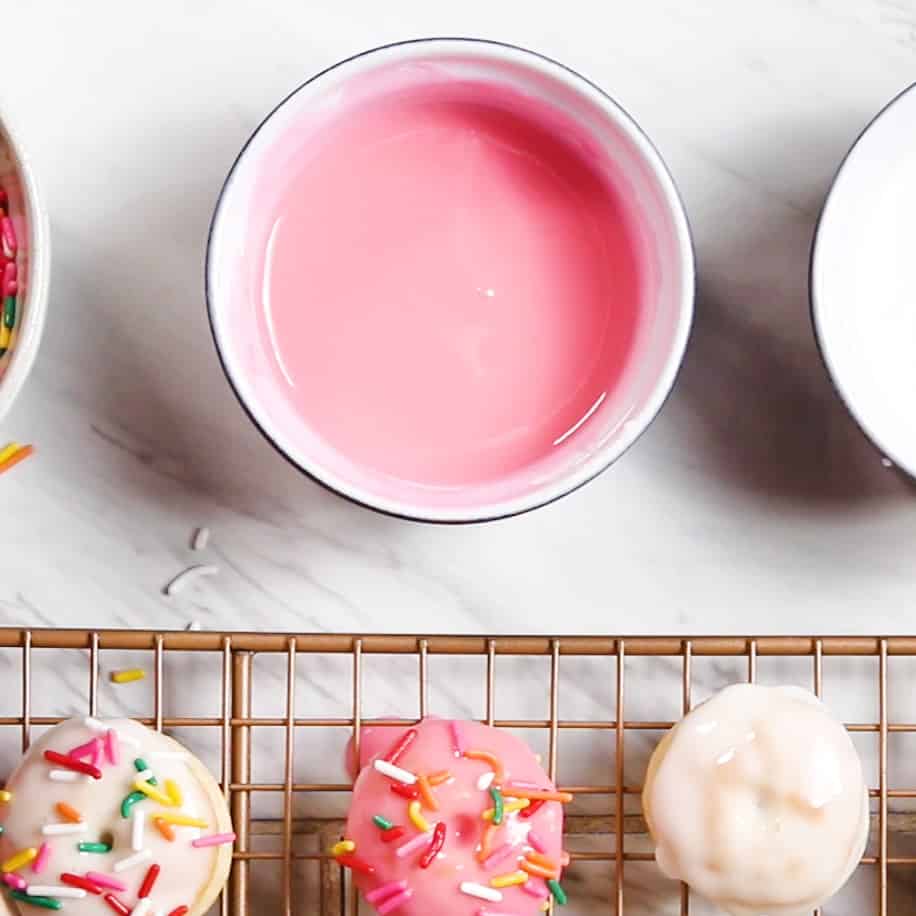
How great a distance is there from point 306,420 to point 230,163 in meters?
0.18

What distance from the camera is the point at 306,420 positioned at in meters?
0.84

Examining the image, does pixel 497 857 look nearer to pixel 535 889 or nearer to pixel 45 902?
pixel 535 889

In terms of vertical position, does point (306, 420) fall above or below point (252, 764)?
above

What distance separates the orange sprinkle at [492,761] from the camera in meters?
0.81

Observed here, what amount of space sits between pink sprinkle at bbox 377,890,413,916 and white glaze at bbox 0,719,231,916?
0.35ft

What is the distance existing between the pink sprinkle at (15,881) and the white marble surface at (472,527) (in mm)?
141

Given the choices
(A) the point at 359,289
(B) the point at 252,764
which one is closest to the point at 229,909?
(B) the point at 252,764

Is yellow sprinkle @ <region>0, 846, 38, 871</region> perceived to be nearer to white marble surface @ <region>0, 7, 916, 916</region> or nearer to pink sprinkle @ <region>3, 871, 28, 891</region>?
pink sprinkle @ <region>3, 871, 28, 891</region>

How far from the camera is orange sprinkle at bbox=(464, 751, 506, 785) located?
81 centimetres

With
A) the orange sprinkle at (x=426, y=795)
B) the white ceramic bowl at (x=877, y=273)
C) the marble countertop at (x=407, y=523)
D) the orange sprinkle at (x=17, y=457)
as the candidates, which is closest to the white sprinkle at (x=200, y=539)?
the marble countertop at (x=407, y=523)

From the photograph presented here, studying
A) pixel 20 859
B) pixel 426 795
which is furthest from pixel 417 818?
pixel 20 859

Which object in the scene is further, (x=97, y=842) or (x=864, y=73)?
(x=864, y=73)

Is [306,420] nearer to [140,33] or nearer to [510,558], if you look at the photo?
[510,558]

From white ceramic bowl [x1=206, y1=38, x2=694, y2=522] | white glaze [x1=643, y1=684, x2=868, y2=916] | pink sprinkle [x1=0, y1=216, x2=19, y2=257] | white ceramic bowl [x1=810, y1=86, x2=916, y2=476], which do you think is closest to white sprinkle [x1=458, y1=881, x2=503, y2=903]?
white glaze [x1=643, y1=684, x2=868, y2=916]
